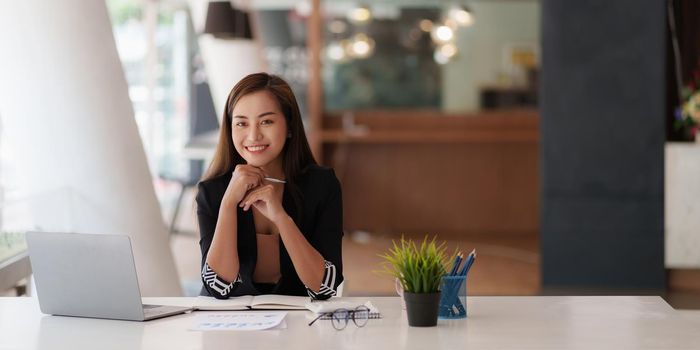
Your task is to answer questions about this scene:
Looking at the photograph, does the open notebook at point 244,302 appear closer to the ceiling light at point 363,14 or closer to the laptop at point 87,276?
the laptop at point 87,276

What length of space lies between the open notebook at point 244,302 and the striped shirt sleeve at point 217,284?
0.02 meters

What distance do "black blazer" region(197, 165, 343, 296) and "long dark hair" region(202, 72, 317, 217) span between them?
25 millimetres

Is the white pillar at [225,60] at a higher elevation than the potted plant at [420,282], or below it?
higher

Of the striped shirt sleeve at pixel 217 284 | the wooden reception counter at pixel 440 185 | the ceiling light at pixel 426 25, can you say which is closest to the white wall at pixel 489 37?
the ceiling light at pixel 426 25

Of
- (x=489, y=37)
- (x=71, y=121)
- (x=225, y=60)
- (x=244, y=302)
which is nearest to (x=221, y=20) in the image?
(x=225, y=60)

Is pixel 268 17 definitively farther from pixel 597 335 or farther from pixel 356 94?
pixel 597 335

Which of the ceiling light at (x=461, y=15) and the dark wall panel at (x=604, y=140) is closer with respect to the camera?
the dark wall panel at (x=604, y=140)

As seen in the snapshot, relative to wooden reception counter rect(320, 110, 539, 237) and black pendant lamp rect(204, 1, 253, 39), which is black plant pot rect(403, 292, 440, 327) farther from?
wooden reception counter rect(320, 110, 539, 237)

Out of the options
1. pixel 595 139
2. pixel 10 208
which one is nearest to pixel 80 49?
pixel 10 208

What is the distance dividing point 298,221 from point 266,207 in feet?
0.63

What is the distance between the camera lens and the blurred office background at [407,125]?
4754mm

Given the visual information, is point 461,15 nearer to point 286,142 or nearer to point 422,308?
point 286,142

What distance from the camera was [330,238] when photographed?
336 centimetres

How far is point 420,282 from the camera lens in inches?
109
